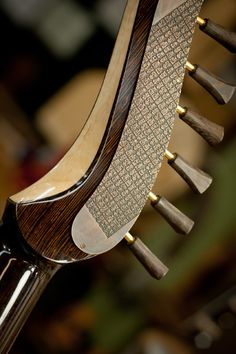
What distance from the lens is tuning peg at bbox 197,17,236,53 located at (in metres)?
0.79

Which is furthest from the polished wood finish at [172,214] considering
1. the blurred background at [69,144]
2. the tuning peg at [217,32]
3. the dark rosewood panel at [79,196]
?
the blurred background at [69,144]

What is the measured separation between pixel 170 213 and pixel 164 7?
0.90 ft

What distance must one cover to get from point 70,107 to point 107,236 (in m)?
3.23

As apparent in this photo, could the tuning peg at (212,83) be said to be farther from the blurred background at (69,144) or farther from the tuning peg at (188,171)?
the blurred background at (69,144)

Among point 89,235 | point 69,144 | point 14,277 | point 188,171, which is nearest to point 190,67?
point 188,171

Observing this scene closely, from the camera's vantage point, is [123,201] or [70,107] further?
[70,107]

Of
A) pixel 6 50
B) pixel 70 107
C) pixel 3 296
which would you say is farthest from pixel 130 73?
pixel 6 50

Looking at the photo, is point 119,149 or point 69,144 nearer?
point 119,149

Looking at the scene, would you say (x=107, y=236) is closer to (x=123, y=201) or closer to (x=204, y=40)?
(x=123, y=201)

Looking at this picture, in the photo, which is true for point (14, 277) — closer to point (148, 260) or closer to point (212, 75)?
point (148, 260)

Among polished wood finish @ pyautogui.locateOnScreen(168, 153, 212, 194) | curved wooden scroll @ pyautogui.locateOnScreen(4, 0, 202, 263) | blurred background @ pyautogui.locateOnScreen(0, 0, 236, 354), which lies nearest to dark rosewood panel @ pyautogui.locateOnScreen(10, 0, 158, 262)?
curved wooden scroll @ pyautogui.locateOnScreen(4, 0, 202, 263)

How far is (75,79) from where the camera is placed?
419cm

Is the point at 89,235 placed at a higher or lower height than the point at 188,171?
lower

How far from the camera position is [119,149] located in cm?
78
